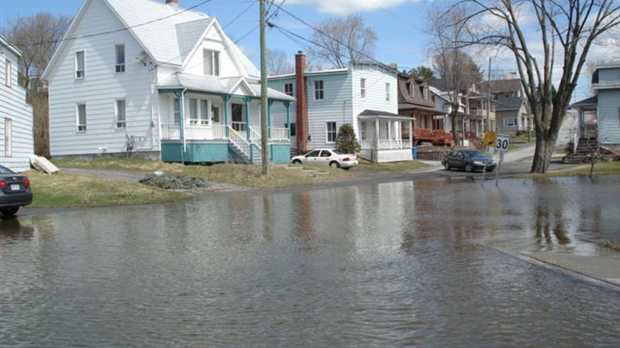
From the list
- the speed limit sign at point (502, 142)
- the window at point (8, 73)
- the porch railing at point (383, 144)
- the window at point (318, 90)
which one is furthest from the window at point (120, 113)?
the speed limit sign at point (502, 142)

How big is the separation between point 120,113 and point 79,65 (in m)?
4.41

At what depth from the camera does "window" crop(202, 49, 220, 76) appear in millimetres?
37656

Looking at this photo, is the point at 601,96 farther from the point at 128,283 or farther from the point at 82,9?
the point at 128,283

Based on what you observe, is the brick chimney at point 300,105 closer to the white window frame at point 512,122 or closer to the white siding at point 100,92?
the white siding at point 100,92

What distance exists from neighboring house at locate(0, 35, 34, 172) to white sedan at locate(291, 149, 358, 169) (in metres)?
18.3

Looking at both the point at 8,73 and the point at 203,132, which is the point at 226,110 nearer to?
the point at 203,132

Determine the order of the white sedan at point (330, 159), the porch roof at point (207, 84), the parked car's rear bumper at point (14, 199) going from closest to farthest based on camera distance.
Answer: the parked car's rear bumper at point (14, 199) → the porch roof at point (207, 84) → the white sedan at point (330, 159)

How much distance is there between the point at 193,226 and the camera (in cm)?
1423

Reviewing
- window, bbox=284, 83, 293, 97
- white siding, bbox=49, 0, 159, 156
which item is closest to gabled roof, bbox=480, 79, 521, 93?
window, bbox=284, 83, 293, 97

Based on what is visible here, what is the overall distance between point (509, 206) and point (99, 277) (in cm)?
1290

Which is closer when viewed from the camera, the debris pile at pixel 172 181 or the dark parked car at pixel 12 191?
the dark parked car at pixel 12 191

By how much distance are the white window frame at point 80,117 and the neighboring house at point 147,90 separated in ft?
0.20

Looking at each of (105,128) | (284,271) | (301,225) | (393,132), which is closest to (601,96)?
(393,132)

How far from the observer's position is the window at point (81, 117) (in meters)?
37.0
